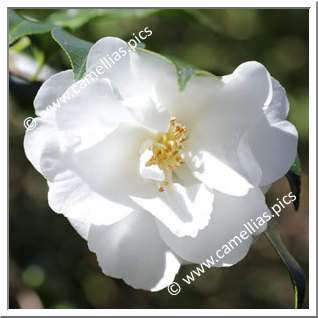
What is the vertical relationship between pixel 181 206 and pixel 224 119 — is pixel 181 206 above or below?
below

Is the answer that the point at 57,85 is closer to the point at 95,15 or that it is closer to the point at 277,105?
the point at 277,105

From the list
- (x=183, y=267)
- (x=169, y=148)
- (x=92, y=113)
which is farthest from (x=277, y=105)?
(x=183, y=267)

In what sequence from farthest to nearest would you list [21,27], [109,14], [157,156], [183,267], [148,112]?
[183,267], [109,14], [21,27], [157,156], [148,112]

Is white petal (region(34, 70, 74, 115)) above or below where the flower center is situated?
above

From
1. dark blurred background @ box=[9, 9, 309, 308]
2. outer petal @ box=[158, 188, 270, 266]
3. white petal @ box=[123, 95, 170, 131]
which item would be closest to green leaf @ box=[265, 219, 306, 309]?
outer petal @ box=[158, 188, 270, 266]

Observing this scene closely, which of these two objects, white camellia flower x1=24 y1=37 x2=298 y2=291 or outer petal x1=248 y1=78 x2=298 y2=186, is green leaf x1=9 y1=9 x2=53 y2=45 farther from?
outer petal x1=248 y1=78 x2=298 y2=186

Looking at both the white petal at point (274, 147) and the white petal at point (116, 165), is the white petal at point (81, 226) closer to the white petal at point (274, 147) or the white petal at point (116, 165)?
the white petal at point (116, 165)
